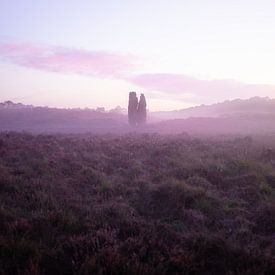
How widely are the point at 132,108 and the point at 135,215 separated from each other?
53493 mm

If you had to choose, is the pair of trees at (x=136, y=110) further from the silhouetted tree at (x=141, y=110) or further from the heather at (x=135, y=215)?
the heather at (x=135, y=215)

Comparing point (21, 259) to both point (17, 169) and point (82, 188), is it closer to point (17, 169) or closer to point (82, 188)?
point (82, 188)

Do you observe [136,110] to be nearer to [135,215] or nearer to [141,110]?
[141,110]

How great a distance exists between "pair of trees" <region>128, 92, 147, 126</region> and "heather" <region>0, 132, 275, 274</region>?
43946mm

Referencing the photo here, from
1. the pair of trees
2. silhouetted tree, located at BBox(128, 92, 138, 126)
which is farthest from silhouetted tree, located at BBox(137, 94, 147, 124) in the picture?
silhouetted tree, located at BBox(128, 92, 138, 126)

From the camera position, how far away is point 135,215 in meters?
9.86

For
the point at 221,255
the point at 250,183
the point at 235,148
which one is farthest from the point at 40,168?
the point at 235,148

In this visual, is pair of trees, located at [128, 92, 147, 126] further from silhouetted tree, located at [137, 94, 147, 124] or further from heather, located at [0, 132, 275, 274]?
heather, located at [0, 132, 275, 274]

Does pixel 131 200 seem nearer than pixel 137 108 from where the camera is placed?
Yes

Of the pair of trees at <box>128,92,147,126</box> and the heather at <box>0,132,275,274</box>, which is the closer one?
the heather at <box>0,132,275,274</box>

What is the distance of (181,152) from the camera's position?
66.9 feet

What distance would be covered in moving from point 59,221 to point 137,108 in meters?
54.9

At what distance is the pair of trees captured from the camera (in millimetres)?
62438

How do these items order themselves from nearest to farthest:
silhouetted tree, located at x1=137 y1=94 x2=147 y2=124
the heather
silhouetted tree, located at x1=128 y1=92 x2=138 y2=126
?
1. the heather
2. silhouetted tree, located at x1=128 y1=92 x2=138 y2=126
3. silhouetted tree, located at x1=137 y1=94 x2=147 y2=124
